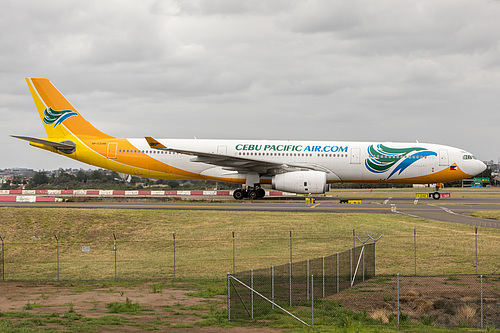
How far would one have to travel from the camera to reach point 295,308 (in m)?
14.4

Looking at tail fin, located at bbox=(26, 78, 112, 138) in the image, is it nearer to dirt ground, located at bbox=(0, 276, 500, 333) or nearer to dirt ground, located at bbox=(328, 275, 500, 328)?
dirt ground, located at bbox=(0, 276, 500, 333)

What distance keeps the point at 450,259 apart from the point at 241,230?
36.0 ft

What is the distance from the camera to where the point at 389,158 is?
1663 inches

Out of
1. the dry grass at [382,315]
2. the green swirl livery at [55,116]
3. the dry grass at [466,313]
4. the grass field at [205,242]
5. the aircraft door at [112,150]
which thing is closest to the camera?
the dry grass at [382,315]

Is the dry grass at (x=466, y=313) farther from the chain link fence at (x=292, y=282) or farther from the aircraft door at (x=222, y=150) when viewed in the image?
the aircraft door at (x=222, y=150)

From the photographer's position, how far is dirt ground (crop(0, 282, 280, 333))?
39.4ft

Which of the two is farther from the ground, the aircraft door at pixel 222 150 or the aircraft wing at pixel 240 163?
the aircraft door at pixel 222 150

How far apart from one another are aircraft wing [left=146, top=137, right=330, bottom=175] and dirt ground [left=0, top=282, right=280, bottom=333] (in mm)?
22350

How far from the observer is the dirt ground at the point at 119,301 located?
472 inches

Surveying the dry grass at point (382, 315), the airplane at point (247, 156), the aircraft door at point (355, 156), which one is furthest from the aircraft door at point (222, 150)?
the dry grass at point (382, 315)

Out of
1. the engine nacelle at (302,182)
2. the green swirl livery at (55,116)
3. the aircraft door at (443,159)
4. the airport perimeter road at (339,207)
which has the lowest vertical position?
the airport perimeter road at (339,207)

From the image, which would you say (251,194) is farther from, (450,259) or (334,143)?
(450,259)

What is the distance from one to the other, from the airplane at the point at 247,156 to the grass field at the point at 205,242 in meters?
10.1

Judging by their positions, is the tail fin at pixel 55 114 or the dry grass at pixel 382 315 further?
the tail fin at pixel 55 114
